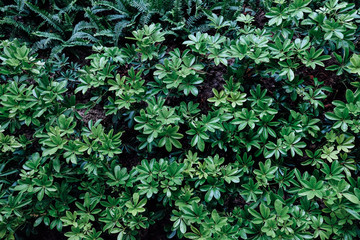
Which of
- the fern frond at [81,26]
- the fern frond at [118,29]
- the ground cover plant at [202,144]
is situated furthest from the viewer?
the fern frond at [81,26]

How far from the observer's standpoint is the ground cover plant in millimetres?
2371

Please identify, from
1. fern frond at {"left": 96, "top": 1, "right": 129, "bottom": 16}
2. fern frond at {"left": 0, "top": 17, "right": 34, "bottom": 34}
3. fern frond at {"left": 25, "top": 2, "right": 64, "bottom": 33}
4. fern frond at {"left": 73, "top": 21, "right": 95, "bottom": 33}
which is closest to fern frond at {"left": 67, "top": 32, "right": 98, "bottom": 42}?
fern frond at {"left": 73, "top": 21, "right": 95, "bottom": 33}

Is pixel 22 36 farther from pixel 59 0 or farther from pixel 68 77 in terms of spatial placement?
pixel 68 77

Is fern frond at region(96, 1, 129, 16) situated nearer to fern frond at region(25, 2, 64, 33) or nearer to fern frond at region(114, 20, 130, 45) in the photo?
fern frond at region(114, 20, 130, 45)

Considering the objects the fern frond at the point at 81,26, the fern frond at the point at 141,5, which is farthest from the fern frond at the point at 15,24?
the fern frond at the point at 141,5

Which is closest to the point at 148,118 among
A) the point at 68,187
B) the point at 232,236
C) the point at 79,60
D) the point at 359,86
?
the point at 68,187

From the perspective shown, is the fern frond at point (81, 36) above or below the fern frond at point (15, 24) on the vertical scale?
below

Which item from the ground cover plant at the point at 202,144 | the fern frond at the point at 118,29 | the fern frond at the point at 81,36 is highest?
the fern frond at the point at 118,29

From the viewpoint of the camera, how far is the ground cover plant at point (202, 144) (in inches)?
93.4

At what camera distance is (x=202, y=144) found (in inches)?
97.6

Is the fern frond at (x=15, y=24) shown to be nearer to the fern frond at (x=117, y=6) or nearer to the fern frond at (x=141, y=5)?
the fern frond at (x=117, y=6)

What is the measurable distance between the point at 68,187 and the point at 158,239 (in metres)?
1.02

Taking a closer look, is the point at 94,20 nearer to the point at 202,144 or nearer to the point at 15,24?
the point at 15,24

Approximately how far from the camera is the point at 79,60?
137 inches
